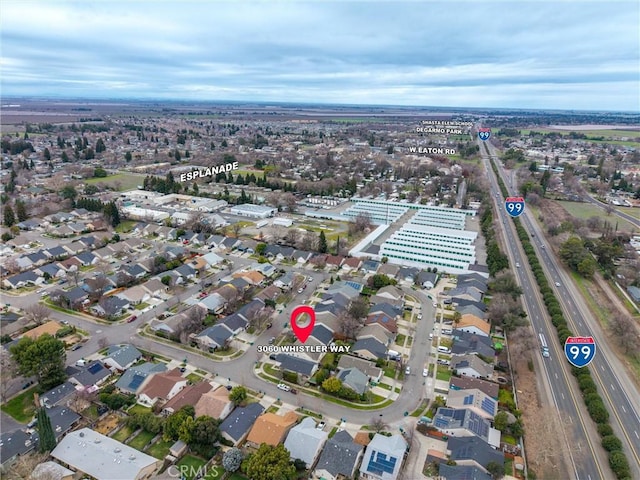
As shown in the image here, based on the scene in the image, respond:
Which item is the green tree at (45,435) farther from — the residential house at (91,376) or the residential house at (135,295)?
the residential house at (135,295)

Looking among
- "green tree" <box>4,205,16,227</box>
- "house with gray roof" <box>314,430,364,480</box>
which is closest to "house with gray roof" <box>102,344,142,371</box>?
"house with gray roof" <box>314,430,364,480</box>

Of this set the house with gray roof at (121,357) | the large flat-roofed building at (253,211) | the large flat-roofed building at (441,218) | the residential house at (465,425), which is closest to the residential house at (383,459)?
the residential house at (465,425)

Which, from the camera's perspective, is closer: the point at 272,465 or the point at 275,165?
the point at 272,465

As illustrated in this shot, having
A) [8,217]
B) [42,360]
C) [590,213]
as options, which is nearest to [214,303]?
[42,360]

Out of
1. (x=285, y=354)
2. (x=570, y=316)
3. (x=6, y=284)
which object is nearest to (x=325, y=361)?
(x=285, y=354)

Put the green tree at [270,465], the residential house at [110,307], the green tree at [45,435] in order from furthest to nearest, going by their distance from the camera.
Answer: the residential house at [110,307], the green tree at [45,435], the green tree at [270,465]

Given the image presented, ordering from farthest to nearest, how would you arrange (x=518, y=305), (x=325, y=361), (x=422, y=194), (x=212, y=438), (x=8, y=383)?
(x=422, y=194)
(x=518, y=305)
(x=325, y=361)
(x=8, y=383)
(x=212, y=438)

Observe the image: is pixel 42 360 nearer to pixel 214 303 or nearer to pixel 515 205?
pixel 214 303

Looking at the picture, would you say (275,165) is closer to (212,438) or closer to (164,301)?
(164,301)
